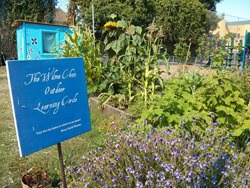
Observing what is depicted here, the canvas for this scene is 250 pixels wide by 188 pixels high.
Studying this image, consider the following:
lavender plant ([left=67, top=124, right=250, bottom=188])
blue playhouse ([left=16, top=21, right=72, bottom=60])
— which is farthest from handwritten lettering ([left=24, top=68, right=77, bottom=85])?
blue playhouse ([left=16, top=21, right=72, bottom=60])

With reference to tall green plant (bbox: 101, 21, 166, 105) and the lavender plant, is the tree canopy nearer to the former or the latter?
tall green plant (bbox: 101, 21, 166, 105)

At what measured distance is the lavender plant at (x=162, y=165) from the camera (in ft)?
5.86

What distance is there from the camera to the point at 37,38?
10.3 meters

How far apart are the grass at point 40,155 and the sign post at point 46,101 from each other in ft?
2.42

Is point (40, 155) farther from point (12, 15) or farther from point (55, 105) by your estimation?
point (12, 15)

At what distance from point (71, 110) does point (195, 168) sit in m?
0.93

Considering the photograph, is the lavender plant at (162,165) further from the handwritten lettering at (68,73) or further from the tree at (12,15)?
the tree at (12,15)

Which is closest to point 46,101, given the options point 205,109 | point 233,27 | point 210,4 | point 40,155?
point 40,155

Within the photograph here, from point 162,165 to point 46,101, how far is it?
2.74 feet

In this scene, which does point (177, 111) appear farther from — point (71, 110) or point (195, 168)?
point (71, 110)

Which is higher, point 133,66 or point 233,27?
point 233,27

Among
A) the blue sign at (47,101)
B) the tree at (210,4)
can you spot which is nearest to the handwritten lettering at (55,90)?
the blue sign at (47,101)

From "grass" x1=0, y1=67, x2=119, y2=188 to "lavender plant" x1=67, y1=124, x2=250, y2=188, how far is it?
57 cm

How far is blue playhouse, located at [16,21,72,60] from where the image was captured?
10.2 m
